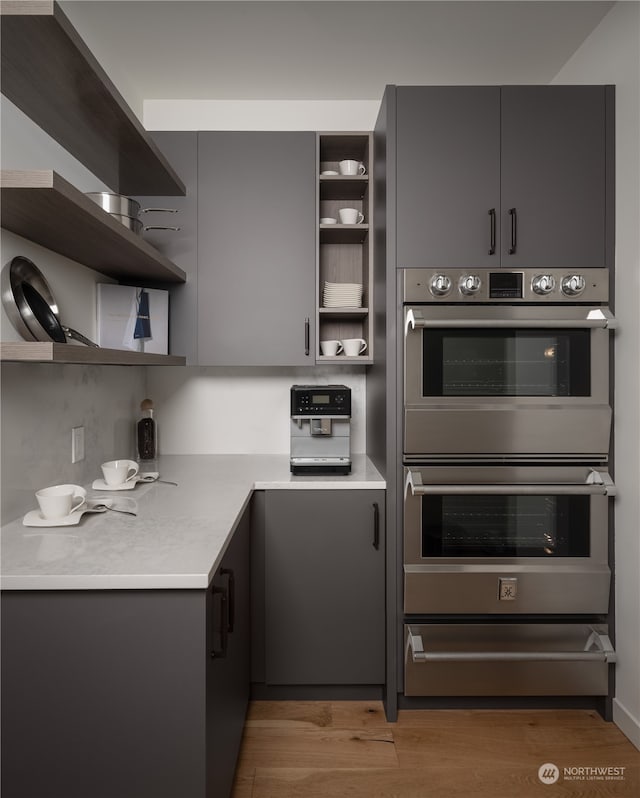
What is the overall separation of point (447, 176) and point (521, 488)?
1.20 meters

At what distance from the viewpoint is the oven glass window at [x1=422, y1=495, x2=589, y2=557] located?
1.97 meters

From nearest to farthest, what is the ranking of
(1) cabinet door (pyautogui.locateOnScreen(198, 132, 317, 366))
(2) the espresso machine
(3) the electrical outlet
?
(3) the electrical outlet, (2) the espresso machine, (1) cabinet door (pyautogui.locateOnScreen(198, 132, 317, 366))

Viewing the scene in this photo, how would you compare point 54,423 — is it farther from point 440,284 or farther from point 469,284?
point 469,284

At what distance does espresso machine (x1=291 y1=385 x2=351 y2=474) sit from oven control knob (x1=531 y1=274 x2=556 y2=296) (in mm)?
808

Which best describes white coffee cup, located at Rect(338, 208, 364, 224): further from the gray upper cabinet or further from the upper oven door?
the upper oven door

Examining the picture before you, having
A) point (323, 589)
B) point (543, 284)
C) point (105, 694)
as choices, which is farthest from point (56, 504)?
point (543, 284)

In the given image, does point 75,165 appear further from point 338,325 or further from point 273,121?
point 338,325

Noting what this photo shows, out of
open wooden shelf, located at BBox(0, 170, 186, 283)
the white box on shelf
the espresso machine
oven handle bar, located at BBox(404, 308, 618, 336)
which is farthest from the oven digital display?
the white box on shelf

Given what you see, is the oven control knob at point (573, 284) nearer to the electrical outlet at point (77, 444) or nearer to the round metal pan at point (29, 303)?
the round metal pan at point (29, 303)

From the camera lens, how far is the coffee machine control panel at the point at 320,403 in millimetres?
2158

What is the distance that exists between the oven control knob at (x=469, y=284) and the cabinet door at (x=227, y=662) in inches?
45.2

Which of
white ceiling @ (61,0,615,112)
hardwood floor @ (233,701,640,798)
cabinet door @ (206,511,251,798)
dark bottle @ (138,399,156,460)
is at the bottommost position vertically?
hardwood floor @ (233,701,640,798)

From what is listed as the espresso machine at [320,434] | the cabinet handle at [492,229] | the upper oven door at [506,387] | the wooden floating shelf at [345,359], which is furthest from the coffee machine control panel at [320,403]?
the cabinet handle at [492,229]

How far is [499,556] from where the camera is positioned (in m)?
1.97
